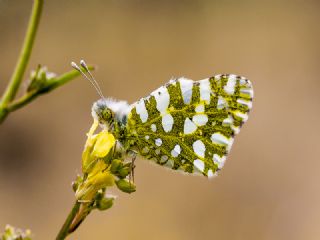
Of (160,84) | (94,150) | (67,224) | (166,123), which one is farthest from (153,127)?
(160,84)

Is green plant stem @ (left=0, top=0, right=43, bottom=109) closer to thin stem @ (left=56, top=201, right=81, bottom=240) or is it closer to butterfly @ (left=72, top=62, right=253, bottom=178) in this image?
butterfly @ (left=72, top=62, right=253, bottom=178)

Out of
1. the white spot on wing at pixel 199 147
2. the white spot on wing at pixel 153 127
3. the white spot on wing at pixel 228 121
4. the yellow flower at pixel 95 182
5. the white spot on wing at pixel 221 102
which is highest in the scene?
the white spot on wing at pixel 221 102

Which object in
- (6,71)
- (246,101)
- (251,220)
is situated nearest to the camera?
(246,101)

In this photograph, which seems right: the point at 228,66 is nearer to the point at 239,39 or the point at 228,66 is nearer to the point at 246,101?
the point at 239,39

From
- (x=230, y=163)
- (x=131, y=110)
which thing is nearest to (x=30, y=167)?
(x=230, y=163)

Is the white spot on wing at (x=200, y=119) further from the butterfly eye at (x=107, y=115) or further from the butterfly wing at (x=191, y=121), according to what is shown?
the butterfly eye at (x=107, y=115)

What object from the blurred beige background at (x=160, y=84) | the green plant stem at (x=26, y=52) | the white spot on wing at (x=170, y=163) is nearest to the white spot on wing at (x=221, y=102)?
the white spot on wing at (x=170, y=163)

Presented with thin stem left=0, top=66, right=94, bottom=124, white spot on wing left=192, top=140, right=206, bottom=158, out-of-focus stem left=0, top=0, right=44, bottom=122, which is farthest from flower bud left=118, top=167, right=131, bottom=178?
out-of-focus stem left=0, top=0, right=44, bottom=122

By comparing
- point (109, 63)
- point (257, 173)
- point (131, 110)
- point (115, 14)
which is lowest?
point (131, 110)

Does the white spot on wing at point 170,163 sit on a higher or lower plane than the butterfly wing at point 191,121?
lower
